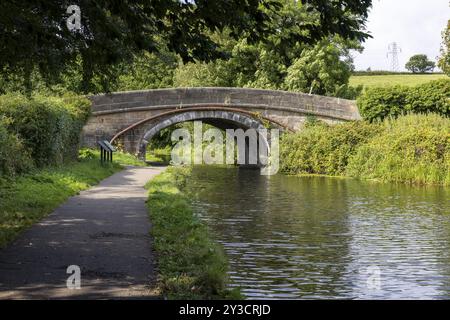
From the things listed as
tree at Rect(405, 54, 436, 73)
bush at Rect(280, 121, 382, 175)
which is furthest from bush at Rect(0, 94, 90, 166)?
tree at Rect(405, 54, 436, 73)

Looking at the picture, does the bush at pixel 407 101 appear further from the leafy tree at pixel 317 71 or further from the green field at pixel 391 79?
the green field at pixel 391 79

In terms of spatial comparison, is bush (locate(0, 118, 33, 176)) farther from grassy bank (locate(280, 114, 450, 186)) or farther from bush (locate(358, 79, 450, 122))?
bush (locate(358, 79, 450, 122))

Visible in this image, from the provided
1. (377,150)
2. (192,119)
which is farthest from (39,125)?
(192,119)

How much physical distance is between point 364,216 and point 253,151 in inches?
987

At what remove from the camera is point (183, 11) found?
730cm

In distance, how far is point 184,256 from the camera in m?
7.53

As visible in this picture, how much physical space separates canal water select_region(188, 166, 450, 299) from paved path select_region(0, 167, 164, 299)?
48.9 inches

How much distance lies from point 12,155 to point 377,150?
13.7 m

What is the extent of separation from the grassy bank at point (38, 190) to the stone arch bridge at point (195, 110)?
9.87m

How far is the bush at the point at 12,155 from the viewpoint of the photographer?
14.4m

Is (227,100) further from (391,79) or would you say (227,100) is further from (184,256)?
(391,79)

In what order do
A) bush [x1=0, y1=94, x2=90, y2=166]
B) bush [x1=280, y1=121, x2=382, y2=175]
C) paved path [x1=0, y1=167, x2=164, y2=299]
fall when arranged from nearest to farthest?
paved path [x1=0, y1=167, x2=164, y2=299], bush [x1=0, y1=94, x2=90, y2=166], bush [x1=280, y1=121, x2=382, y2=175]

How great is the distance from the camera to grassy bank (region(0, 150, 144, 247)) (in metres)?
9.44
